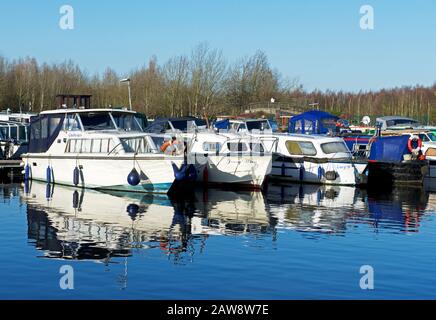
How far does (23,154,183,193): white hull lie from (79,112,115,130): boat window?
1.69 metres

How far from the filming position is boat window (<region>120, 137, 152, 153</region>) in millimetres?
29203

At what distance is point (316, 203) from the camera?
2775 cm

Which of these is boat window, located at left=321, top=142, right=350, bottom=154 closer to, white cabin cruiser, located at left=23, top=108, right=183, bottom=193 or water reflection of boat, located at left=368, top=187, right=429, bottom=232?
water reflection of boat, located at left=368, top=187, right=429, bottom=232

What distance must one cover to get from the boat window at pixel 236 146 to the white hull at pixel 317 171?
13.6ft

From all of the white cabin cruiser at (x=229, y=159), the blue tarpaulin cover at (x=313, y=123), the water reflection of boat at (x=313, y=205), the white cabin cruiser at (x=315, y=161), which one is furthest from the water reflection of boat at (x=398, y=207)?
the blue tarpaulin cover at (x=313, y=123)

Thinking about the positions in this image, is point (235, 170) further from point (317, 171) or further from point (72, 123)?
point (72, 123)

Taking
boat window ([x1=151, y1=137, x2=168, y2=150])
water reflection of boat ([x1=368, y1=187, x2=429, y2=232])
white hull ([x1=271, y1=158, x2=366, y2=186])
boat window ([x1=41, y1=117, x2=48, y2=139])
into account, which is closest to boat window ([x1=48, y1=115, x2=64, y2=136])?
boat window ([x1=41, y1=117, x2=48, y2=139])

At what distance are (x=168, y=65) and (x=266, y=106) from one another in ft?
33.9

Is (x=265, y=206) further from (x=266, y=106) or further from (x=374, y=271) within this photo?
(x=266, y=106)

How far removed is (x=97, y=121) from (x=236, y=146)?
6220mm

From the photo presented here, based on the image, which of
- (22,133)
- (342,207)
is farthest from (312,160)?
(22,133)
